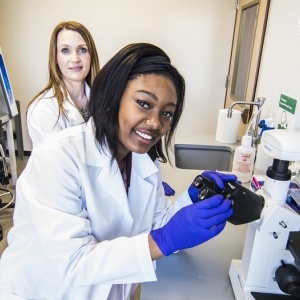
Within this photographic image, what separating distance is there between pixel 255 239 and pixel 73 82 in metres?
1.46

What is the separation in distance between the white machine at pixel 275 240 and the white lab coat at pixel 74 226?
258 mm

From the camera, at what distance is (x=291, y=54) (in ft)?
4.58

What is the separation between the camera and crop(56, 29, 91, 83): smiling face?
172 centimetres

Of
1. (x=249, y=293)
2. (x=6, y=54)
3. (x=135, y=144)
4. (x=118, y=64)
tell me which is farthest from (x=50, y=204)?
(x=6, y=54)

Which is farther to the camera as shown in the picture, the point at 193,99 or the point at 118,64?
the point at 193,99

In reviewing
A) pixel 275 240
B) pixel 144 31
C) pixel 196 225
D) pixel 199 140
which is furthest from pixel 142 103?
pixel 144 31

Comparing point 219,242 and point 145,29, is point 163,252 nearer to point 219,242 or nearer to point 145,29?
point 219,242

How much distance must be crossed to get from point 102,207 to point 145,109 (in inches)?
11.8

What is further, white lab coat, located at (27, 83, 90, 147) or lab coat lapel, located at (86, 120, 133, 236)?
white lab coat, located at (27, 83, 90, 147)

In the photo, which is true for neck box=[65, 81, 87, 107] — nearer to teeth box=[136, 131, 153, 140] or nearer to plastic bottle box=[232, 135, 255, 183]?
plastic bottle box=[232, 135, 255, 183]

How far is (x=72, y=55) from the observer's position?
5.68 ft

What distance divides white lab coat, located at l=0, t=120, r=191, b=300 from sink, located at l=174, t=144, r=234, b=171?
0.93m

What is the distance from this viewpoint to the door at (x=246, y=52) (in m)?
1.90

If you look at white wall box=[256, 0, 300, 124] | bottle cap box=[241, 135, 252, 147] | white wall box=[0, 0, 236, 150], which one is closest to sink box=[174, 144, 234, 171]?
white wall box=[256, 0, 300, 124]
